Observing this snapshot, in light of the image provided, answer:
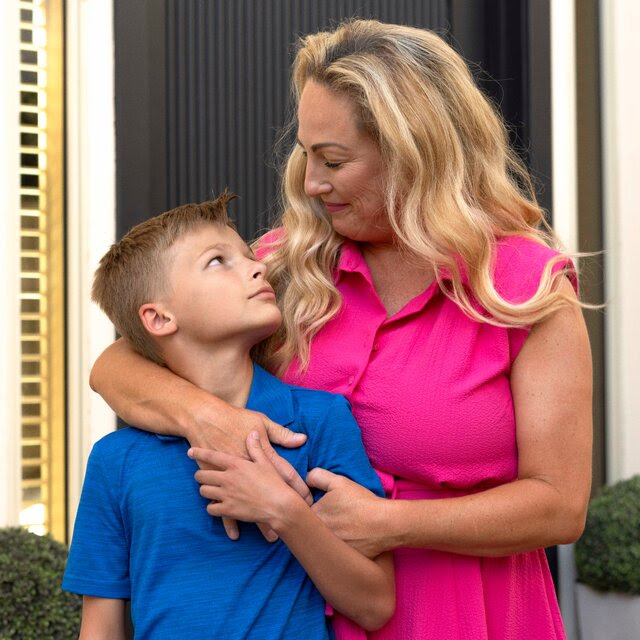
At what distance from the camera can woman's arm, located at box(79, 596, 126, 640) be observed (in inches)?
67.7

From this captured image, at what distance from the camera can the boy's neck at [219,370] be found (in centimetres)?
181

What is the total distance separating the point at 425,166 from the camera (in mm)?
1881

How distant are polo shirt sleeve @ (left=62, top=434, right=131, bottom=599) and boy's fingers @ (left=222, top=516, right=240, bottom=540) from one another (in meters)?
0.19

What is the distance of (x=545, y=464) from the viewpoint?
5.69 ft

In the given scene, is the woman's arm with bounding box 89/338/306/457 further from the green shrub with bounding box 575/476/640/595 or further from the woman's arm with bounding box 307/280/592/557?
the green shrub with bounding box 575/476/640/595

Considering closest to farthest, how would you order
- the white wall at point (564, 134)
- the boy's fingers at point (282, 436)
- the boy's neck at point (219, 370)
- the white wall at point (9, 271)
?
the boy's fingers at point (282, 436), the boy's neck at point (219, 370), the white wall at point (9, 271), the white wall at point (564, 134)

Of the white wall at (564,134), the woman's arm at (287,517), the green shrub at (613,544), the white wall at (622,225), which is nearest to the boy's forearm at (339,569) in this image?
the woman's arm at (287,517)

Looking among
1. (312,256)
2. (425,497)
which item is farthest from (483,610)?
(312,256)

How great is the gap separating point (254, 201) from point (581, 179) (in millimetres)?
1255

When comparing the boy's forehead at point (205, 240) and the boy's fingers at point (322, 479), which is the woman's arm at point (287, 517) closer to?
the boy's fingers at point (322, 479)

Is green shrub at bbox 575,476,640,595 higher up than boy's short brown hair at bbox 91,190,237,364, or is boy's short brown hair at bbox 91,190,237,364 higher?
boy's short brown hair at bbox 91,190,237,364

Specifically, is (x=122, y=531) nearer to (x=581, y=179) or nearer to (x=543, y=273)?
(x=543, y=273)

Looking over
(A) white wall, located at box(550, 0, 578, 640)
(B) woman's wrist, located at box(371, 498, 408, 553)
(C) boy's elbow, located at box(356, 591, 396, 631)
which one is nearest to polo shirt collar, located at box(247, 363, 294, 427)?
(B) woman's wrist, located at box(371, 498, 408, 553)

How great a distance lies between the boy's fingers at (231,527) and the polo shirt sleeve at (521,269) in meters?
0.54
